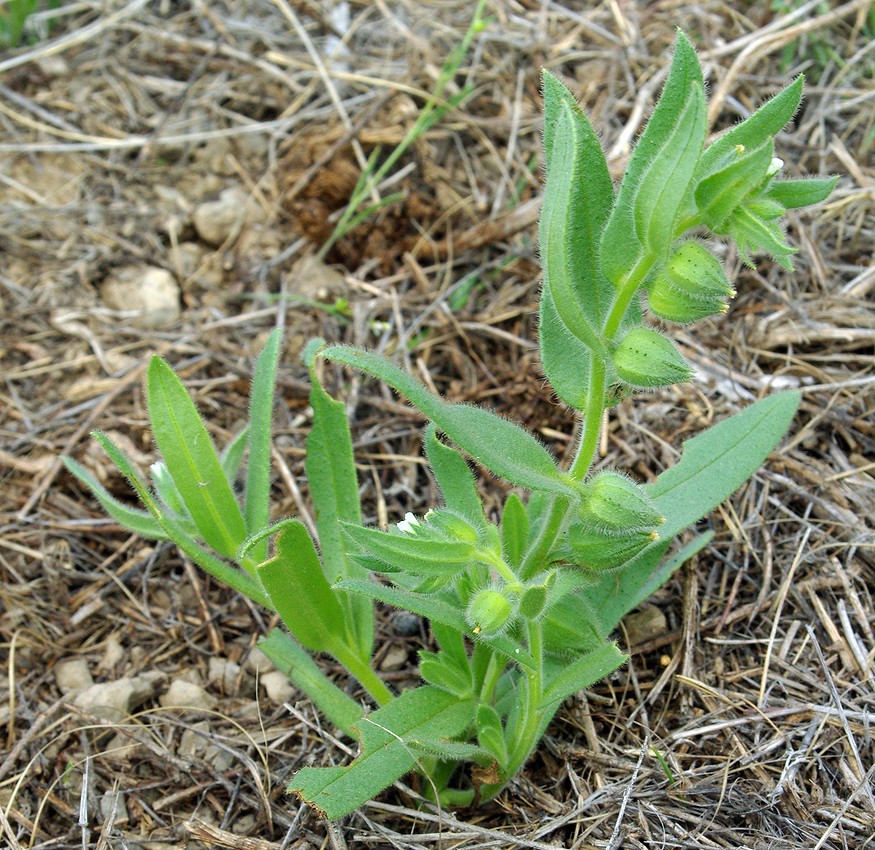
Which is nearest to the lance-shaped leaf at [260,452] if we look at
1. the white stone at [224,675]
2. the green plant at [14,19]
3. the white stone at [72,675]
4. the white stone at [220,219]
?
the white stone at [224,675]

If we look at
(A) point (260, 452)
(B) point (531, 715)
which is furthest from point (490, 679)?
(A) point (260, 452)

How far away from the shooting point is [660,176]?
6.28ft

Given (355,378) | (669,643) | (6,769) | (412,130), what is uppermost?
(412,130)

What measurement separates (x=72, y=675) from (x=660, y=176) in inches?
97.5

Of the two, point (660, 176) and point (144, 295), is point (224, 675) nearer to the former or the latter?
point (144, 295)

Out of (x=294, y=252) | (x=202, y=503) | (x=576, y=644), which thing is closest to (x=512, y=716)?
(x=576, y=644)

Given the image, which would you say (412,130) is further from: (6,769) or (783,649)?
(6,769)

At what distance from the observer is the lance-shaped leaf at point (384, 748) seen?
7.28 ft

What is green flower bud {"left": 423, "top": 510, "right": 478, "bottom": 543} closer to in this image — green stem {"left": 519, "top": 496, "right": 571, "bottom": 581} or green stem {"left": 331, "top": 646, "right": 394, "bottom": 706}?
green stem {"left": 519, "top": 496, "right": 571, "bottom": 581}

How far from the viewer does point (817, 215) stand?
386 cm

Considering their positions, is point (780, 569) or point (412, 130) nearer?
point (780, 569)

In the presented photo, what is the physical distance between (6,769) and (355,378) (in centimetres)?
180

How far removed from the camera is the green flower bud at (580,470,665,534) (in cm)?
208

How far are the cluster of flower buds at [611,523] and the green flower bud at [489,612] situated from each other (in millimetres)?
237
